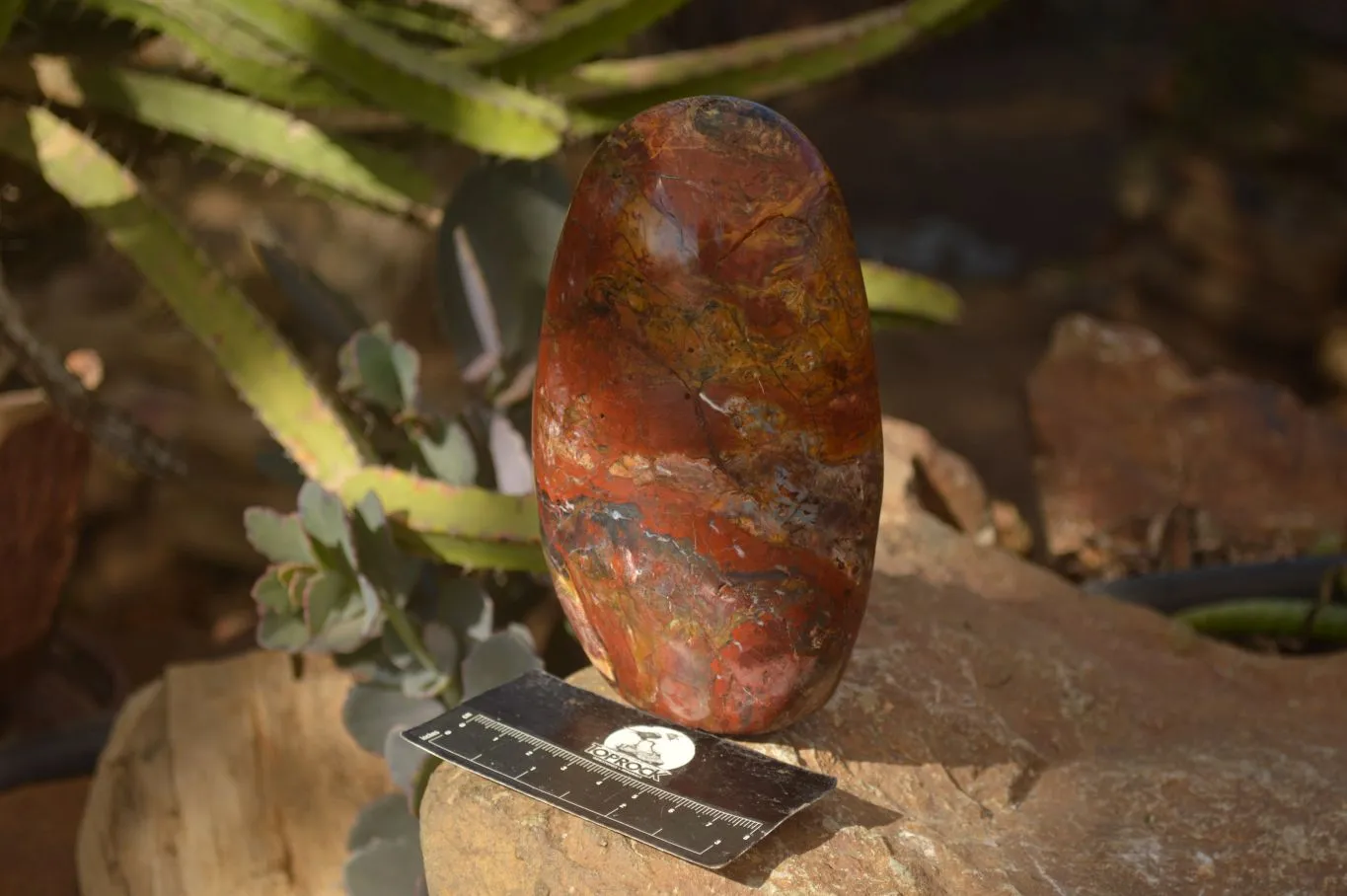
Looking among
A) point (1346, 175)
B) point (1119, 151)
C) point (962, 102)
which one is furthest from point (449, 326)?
point (962, 102)

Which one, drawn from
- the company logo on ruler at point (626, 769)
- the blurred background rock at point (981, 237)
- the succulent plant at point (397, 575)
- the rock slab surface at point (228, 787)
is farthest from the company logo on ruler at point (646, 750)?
the blurred background rock at point (981, 237)

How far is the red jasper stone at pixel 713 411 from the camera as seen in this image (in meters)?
1.38

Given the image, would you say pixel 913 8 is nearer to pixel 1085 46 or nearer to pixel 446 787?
A: pixel 446 787

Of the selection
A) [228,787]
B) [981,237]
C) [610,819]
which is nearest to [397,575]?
[228,787]

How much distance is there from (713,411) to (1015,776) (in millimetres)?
609

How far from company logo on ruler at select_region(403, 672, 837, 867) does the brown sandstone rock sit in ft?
0.12

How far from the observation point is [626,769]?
1.49 meters

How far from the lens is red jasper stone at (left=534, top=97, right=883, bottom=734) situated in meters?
1.38

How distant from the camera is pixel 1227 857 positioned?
149 centimetres

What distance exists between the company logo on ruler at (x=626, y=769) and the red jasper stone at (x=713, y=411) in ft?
0.22

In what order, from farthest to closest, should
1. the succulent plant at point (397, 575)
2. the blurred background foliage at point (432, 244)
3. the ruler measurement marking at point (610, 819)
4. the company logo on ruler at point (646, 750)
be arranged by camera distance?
1. the blurred background foliage at point (432, 244)
2. the succulent plant at point (397, 575)
3. the company logo on ruler at point (646, 750)
4. the ruler measurement marking at point (610, 819)

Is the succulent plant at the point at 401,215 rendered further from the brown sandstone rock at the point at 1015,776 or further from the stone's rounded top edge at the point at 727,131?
the stone's rounded top edge at the point at 727,131

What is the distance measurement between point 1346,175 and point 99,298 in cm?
412

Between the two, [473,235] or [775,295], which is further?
[473,235]
